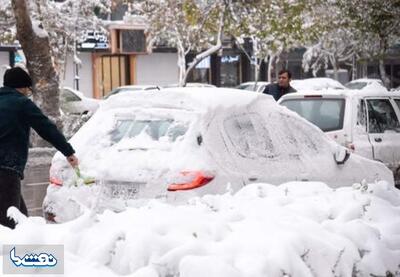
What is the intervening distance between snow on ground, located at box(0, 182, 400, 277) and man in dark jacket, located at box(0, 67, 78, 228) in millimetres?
2382

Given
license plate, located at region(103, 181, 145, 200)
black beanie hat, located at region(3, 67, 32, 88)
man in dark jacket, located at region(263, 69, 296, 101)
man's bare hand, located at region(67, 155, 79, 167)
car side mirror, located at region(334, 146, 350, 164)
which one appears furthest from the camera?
man in dark jacket, located at region(263, 69, 296, 101)

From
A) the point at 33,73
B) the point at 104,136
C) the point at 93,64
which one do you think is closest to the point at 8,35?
the point at 33,73

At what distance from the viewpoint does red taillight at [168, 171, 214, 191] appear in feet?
19.7

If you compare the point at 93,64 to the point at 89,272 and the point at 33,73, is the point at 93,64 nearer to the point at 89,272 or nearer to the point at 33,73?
the point at 33,73

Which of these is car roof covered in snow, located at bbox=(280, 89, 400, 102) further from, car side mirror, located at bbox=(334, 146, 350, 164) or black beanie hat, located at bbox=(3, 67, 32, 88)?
black beanie hat, located at bbox=(3, 67, 32, 88)

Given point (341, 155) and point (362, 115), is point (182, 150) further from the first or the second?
point (362, 115)

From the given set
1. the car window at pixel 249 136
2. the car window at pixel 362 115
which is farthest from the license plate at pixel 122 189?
the car window at pixel 362 115

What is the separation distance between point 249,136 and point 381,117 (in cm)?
460

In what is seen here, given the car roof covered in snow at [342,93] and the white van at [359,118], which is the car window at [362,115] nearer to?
the white van at [359,118]

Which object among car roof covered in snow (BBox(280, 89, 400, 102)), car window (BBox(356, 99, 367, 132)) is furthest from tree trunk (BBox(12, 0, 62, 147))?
car window (BBox(356, 99, 367, 132))

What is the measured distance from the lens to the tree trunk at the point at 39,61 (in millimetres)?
14734

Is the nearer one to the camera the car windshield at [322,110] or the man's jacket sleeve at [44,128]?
the man's jacket sleeve at [44,128]

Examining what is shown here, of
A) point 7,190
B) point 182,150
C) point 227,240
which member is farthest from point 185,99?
point 227,240

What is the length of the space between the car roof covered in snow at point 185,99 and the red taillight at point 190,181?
0.63 m
